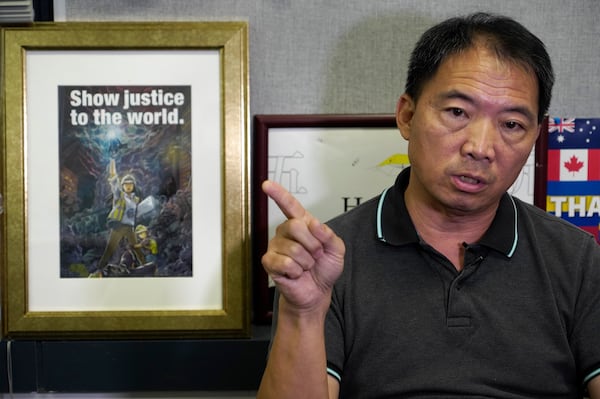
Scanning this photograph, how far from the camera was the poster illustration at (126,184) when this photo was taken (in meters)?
1.46

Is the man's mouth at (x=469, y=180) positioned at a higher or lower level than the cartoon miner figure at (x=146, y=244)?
higher

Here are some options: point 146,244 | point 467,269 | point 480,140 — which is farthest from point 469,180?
point 146,244

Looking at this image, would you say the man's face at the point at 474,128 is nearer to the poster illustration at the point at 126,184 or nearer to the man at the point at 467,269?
the man at the point at 467,269

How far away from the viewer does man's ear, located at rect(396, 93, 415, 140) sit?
4.14 feet

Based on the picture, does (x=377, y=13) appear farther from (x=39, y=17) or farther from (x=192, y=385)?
(x=192, y=385)

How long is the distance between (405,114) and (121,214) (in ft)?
2.25

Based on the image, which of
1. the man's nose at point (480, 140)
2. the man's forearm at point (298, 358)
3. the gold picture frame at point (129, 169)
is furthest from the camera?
the gold picture frame at point (129, 169)

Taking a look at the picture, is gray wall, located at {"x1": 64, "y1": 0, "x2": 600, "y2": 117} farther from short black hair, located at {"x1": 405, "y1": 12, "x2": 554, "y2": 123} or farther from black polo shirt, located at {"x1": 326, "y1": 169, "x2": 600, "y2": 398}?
black polo shirt, located at {"x1": 326, "y1": 169, "x2": 600, "y2": 398}

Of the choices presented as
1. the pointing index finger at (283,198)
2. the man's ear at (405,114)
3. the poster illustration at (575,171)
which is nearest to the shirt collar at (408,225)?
the man's ear at (405,114)

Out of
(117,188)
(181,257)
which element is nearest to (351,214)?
(181,257)

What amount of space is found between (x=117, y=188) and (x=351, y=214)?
1.82 feet

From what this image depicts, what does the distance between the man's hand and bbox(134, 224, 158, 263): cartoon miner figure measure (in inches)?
22.5

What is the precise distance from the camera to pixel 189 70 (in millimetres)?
1456

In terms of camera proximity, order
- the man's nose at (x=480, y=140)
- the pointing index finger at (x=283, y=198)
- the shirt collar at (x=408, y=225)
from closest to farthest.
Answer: the pointing index finger at (x=283, y=198) → the man's nose at (x=480, y=140) → the shirt collar at (x=408, y=225)
